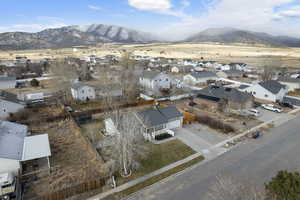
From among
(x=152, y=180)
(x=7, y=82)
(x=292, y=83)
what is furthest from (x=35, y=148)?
(x=292, y=83)

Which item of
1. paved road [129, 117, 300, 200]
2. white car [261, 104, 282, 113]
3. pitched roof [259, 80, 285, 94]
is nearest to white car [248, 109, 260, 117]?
white car [261, 104, 282, 113]

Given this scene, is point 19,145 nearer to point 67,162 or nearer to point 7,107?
point 67,162

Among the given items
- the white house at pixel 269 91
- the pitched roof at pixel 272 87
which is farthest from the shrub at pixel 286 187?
the pitched roof at pixel 272 87

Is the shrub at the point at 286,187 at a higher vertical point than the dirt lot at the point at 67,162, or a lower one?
higher

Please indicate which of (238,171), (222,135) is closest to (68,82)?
(222,135)

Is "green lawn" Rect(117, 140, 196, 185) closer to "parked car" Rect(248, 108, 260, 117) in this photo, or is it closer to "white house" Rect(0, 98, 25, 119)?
"parked car" Rect(248, 108, 260, 117)

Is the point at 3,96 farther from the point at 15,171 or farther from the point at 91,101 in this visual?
the point at 15,171

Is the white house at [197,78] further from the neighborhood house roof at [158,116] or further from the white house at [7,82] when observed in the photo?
the white house at [7,82]
